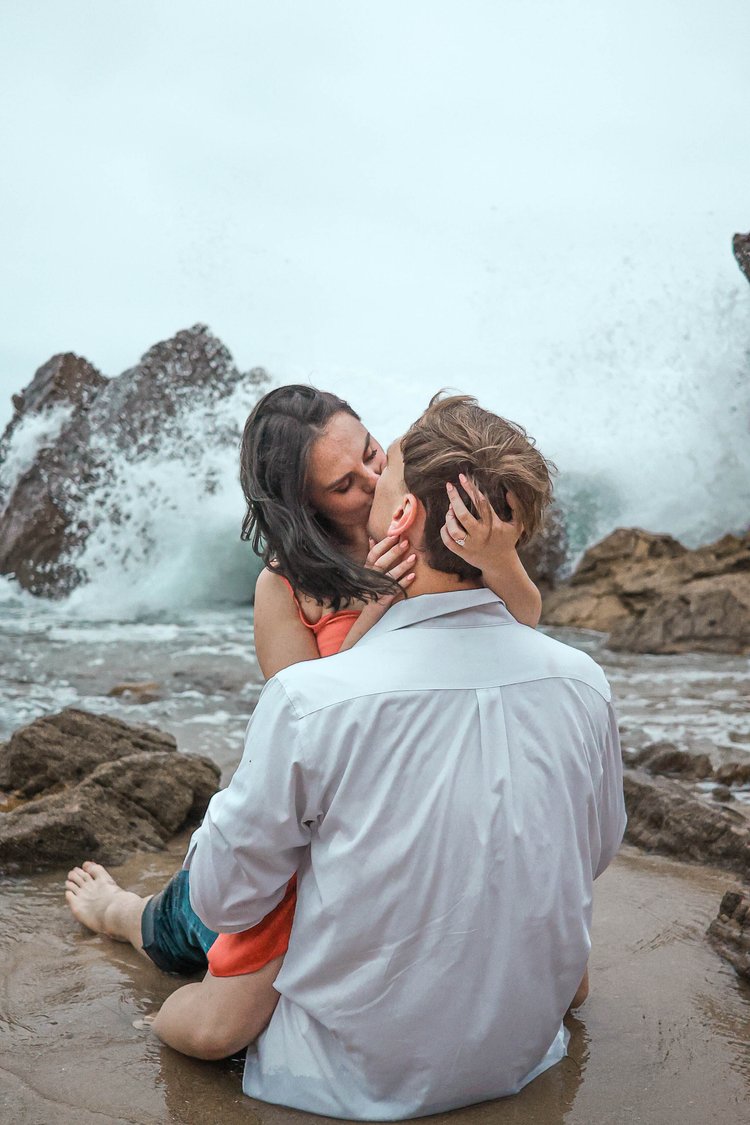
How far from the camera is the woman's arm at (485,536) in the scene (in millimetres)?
1814

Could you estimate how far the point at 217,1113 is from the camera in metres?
1.98

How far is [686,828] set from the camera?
11.6 feet

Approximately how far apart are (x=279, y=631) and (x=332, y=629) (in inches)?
5.9

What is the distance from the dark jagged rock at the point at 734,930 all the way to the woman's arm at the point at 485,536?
50.8 inches

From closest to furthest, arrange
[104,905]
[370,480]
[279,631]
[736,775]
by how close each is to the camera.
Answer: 1. [279,631]
2. [370,480]
3. [104,905]
4. [736,775]

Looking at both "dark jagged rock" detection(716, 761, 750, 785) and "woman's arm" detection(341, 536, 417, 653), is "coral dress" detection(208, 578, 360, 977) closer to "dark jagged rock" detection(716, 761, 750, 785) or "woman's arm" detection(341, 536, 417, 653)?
"woman's arm" detection(341, 536, 417, 653)

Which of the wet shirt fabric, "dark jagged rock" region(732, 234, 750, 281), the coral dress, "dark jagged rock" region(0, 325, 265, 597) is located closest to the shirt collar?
the wet shirt fabric

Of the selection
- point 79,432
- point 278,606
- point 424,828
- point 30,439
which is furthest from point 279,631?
point 30,439

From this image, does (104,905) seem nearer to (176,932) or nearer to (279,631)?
(176,932)

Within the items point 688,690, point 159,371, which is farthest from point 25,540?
point 688,690

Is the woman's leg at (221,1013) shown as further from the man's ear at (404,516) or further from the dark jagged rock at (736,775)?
the dark jagged rock at (736,775)

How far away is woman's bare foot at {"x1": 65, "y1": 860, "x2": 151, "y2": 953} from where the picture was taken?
2773 millimetres

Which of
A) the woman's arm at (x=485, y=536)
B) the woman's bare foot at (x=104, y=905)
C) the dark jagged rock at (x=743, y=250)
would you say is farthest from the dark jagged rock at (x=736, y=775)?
the dark jagged rock at (x=743, y=250)

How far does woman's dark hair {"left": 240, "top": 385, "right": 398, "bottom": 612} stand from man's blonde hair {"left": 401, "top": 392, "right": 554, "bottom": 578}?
662 millimetres
